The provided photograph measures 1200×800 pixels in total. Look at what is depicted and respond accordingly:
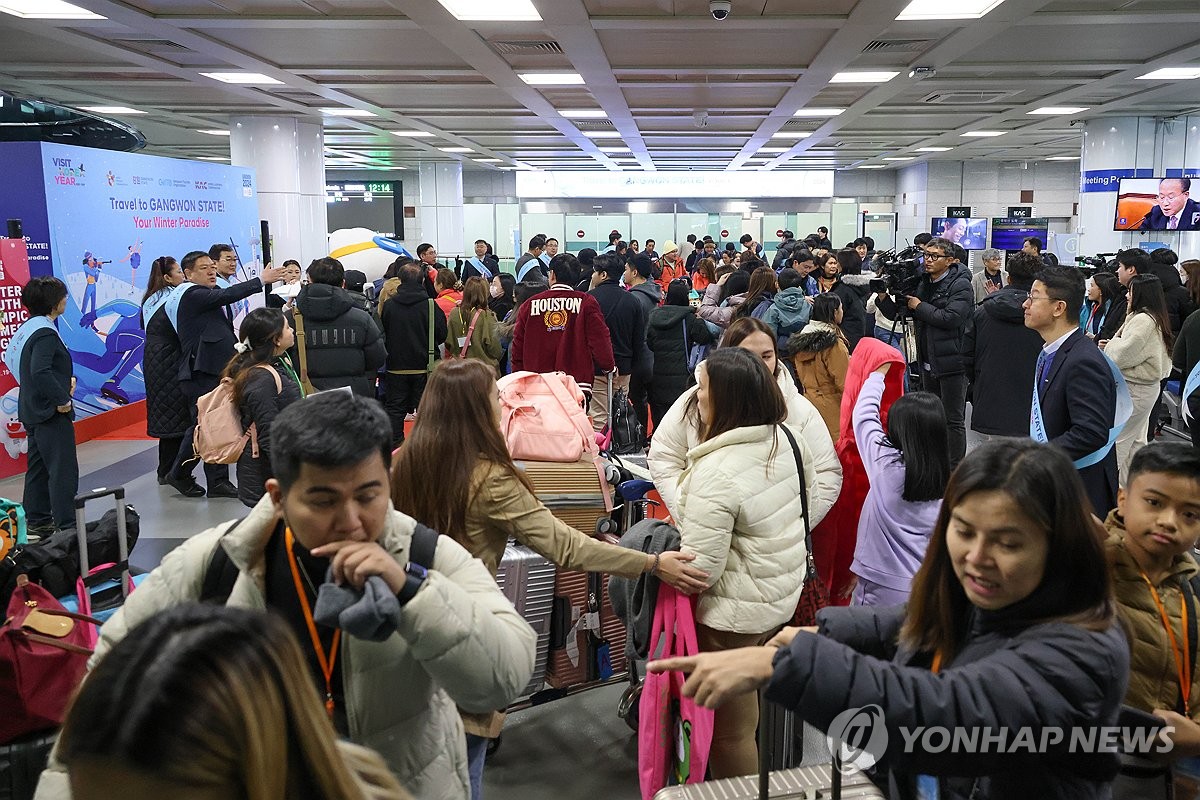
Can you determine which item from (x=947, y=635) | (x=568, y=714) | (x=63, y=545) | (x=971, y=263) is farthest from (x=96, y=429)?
(x=971, y=263)

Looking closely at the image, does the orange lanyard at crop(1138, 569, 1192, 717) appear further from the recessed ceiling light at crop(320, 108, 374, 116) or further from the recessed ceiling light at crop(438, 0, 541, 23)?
the recessed ceiling light at crop(320, 108, 374, 116)

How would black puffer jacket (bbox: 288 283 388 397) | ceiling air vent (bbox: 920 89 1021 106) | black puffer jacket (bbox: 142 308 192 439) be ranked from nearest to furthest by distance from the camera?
black puffer jacket (bbox: 288 283 388 397), black puffer jacket (bbox: 142 308 192 439), ceiling air vent (bbox: 920 89 1021 106)

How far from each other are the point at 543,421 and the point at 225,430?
6.67ft

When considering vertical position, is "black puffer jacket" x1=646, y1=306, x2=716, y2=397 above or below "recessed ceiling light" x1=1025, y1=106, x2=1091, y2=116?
below

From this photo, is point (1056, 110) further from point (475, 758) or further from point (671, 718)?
point (475, 758)

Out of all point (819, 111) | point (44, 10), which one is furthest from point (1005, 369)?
point (819, 111)

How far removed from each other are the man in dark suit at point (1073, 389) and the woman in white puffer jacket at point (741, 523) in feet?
4.27

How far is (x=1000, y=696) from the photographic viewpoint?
128 cm

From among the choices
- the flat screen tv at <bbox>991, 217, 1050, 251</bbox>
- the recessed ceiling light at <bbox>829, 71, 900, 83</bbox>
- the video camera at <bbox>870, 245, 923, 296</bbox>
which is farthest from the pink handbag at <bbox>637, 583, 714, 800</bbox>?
the flat screen tv at <bbox>991, 217, 1050, 251</bbox>

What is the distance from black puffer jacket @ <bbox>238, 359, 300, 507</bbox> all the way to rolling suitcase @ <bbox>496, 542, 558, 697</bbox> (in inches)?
69.9

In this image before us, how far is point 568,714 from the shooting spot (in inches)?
148

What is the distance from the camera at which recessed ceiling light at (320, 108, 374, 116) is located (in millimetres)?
12711

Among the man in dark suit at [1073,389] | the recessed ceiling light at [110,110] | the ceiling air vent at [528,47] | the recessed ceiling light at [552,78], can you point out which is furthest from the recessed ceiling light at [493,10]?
the recessed ceiling light at [110,110]

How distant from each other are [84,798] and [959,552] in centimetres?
125
